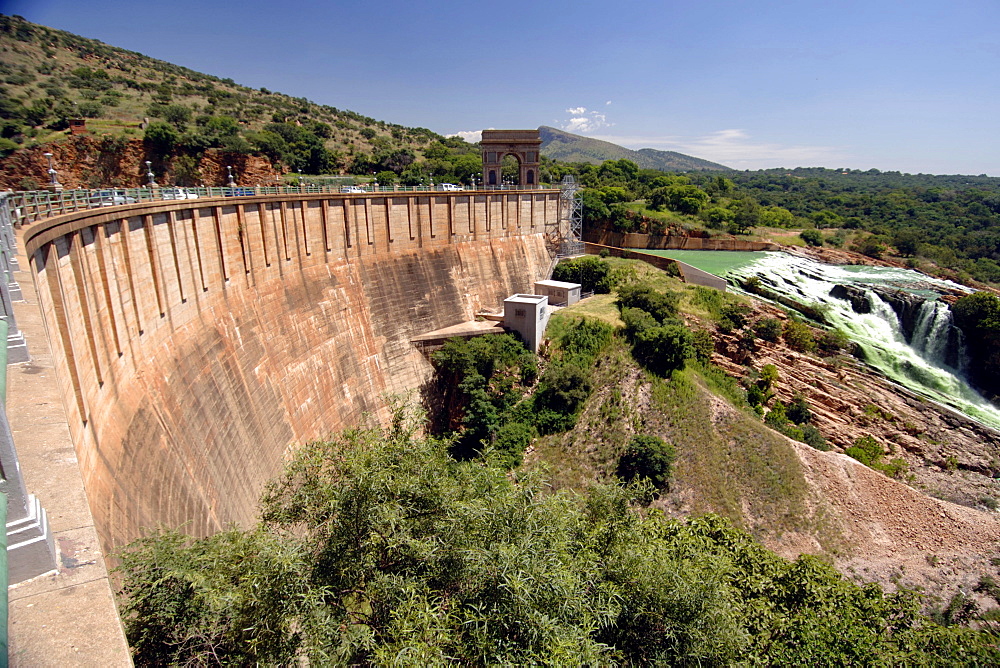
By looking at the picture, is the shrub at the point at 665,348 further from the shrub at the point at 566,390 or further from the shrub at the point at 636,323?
the shrub at the point at 566,390

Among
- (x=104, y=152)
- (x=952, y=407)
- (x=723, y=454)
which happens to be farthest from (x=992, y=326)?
(x=104, y=152)

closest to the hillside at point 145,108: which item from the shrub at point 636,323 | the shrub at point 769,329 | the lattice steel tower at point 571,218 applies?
the lattice steel tower at point 571,218

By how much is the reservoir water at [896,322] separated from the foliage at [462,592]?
2656 cm

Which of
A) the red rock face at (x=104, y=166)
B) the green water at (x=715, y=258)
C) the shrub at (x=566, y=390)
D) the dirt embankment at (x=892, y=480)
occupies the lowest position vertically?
the dirt embankment at (x=892, y=480)

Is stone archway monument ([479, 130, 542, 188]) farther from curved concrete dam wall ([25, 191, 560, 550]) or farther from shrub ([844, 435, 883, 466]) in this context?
shrub ([844, 435, 883, 466])

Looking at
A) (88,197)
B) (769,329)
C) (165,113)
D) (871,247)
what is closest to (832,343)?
(769,329)

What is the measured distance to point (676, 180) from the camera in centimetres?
8200

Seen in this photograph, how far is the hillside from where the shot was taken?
49.3 meters

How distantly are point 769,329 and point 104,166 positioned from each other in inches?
2199

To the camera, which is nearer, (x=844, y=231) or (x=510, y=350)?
(x=510, y=350)

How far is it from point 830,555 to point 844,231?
5558 cm

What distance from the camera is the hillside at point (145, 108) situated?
4934 centimetres

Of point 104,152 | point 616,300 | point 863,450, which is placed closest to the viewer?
point 863,450

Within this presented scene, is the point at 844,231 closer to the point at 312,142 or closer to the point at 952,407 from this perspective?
the point at 952,407
